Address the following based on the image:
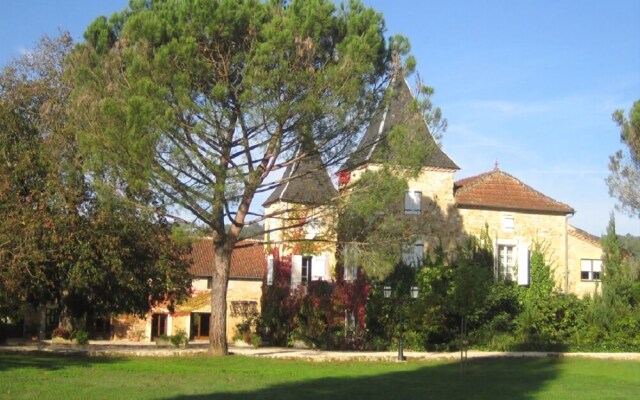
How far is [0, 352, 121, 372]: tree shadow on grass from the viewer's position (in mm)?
22156

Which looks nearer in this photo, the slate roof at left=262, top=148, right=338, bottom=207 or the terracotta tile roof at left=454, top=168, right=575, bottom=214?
the slate roof at left=262, top=148, right=338, bottom=207

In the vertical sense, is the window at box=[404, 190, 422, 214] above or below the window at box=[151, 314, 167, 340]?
above

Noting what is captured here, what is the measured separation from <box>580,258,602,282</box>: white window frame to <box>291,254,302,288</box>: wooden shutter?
13.7 metres

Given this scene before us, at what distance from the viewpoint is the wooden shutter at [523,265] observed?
1455 inches

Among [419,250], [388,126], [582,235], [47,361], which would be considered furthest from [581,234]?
[47,361]

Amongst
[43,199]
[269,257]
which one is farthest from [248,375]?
[269,257]

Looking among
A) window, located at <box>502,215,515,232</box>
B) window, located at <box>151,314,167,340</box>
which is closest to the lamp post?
window, located at <box>502,215,515,232</box>

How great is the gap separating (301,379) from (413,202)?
17323 millimetres

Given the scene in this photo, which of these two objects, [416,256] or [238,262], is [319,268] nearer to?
[416,256]

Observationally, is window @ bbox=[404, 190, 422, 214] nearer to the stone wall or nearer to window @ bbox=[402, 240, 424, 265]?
window @ bbox=[402, 240, 424, 265]

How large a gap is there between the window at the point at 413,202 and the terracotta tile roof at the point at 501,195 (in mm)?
1899

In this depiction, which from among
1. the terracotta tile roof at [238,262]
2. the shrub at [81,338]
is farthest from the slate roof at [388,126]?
the terracotta tile roof at [238,262]

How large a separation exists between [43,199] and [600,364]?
19126mm

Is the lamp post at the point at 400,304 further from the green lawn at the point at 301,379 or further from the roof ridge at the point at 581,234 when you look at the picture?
the roof ridge at the point at 581,234
